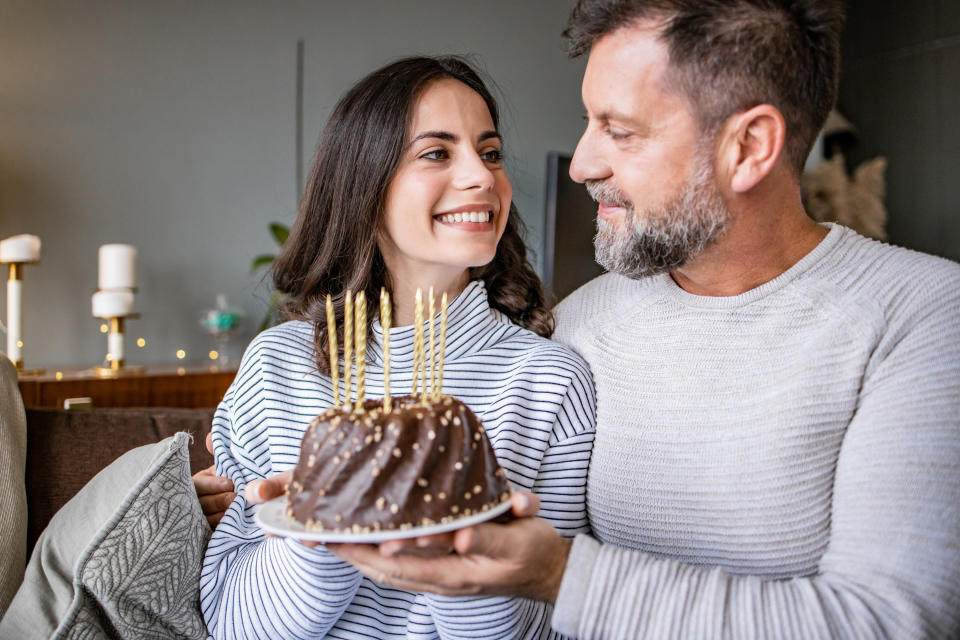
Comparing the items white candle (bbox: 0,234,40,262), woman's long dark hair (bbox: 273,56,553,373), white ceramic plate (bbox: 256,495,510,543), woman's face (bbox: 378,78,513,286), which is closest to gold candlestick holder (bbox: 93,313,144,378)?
white candle (bbox: 0,234,40,262)

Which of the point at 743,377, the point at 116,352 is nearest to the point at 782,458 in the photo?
the point at 743,377

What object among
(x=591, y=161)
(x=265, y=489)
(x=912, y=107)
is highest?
(x=912, y=107)

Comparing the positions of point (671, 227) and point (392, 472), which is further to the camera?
point (671, 227)

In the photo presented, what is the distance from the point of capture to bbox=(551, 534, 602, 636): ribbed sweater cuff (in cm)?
111

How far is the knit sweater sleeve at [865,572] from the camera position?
1074 mm

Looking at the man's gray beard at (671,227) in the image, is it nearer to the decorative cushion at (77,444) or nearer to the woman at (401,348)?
the woman at (401,348)

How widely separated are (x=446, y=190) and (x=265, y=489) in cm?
65

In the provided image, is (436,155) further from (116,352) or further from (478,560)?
(116,352)

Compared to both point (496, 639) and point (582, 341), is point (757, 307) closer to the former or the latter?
point (582, 341)

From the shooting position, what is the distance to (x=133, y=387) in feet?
10.2

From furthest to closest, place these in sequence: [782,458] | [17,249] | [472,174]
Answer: [17,249] → [472,174] → [782,458]

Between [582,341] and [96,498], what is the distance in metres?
0.88

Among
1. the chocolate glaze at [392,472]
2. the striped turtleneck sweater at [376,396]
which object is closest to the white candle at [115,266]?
the striped turtleneck sweater at [376,396]

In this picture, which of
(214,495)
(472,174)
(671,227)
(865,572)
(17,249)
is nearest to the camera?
(865,572)
